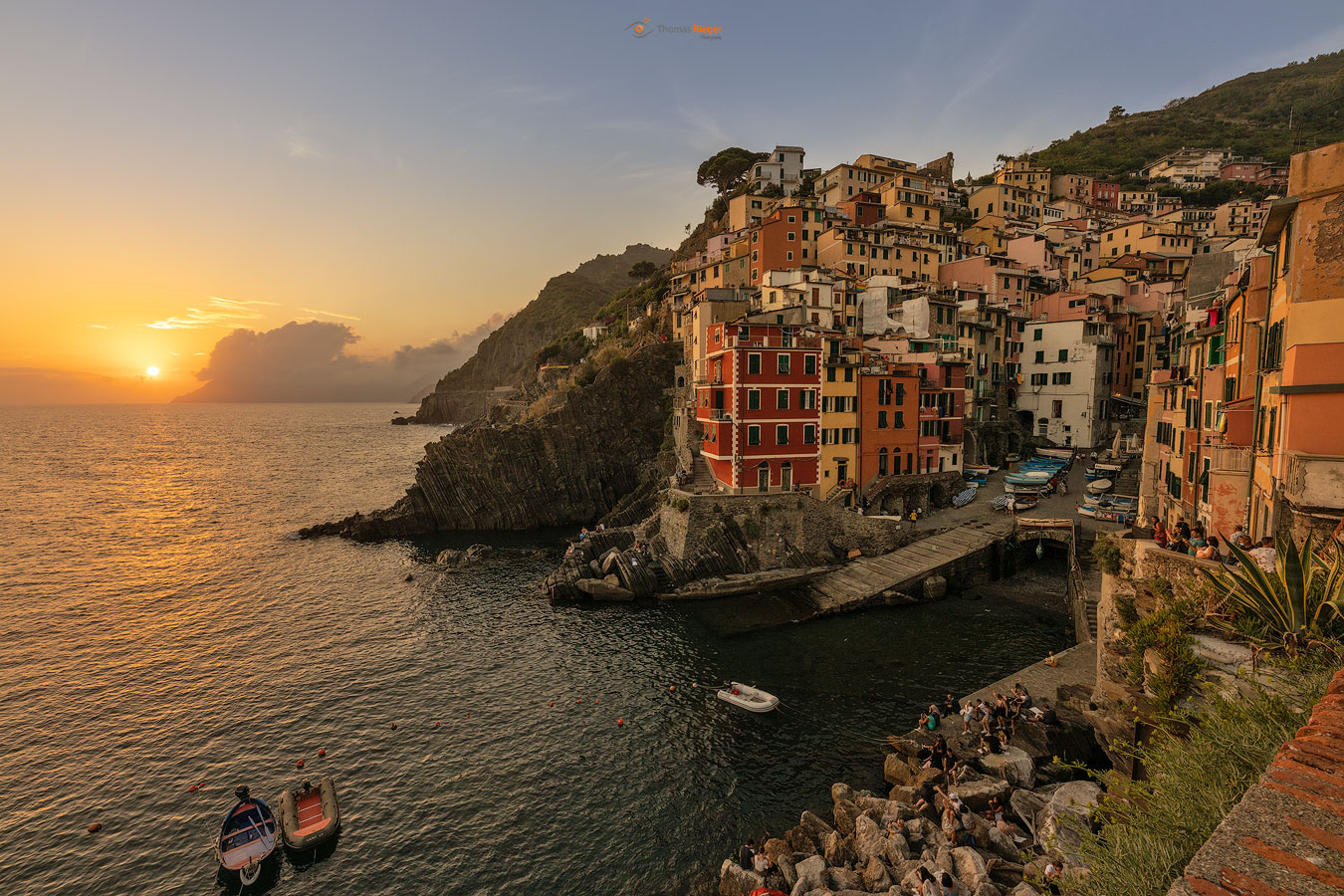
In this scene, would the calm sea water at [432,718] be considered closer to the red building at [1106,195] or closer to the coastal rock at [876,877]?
the coastal rock at [876,877]

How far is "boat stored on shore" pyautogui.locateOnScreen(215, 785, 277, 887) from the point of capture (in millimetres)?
22188

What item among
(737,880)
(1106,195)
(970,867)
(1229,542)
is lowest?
(737,880)

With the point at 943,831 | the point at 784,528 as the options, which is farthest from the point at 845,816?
the point at 784,528

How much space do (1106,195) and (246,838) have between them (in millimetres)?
169332

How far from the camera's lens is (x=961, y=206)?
115438mm

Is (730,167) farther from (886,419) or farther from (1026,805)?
(1026,805)

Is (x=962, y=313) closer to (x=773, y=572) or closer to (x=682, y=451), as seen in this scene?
(x=682, y=451)

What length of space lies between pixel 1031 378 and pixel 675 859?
70.1 meters

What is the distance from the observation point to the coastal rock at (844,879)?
59.7ft

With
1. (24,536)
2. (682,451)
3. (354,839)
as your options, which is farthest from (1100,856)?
(24,536)

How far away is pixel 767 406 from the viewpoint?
1945 inches

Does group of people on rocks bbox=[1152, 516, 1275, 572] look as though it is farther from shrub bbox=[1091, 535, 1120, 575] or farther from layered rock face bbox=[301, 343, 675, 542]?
layered rock face bbox=[301, 343, 675, 542]

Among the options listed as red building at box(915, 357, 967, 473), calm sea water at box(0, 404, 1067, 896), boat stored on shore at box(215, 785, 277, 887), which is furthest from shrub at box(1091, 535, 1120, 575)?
red building at box(915, 357, 967, 473)

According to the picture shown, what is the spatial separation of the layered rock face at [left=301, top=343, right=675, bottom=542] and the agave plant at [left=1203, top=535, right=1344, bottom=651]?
2622 inches
